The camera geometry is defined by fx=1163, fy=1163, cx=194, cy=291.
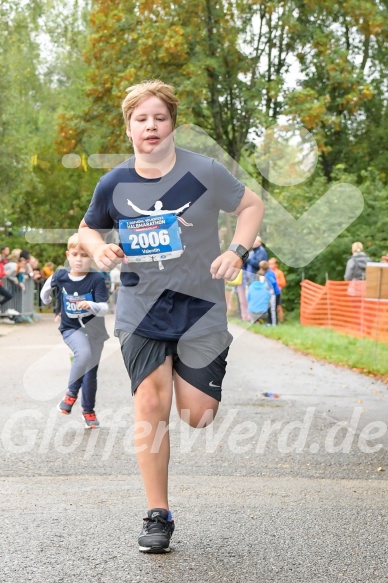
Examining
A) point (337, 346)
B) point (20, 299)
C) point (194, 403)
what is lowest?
point (20, 299)

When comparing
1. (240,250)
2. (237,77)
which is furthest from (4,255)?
(240,250)

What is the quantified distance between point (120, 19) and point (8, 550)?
24.5 meters

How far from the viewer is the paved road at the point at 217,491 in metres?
4.32

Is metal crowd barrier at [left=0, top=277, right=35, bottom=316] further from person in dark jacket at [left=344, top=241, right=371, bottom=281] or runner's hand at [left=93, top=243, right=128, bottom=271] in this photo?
runner's hand at [left=93, top=243, right=128, bottom=271]

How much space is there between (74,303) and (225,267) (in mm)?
3978

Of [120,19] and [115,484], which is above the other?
[120,19]

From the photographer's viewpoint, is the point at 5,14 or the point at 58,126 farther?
the point at 5,14

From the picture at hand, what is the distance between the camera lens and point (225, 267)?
4.61 metres

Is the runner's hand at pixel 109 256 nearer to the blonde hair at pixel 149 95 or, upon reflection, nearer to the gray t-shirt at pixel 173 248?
the gray t-shirt at pixel 173 248

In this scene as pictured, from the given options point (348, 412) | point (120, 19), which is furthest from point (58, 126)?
point (348, 412)

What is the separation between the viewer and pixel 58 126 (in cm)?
3034

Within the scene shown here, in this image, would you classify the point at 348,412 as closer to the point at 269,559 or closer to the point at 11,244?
the point at 269,559

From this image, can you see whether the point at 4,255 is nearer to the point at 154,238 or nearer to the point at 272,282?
the point at 272,282

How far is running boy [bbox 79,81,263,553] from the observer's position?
472 centimetres
